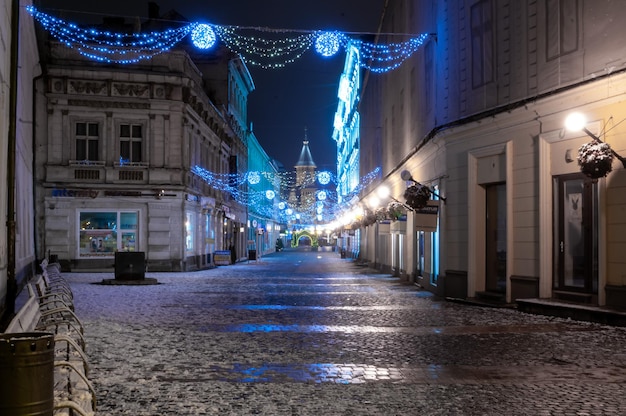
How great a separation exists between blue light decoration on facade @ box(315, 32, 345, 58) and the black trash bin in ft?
37.3

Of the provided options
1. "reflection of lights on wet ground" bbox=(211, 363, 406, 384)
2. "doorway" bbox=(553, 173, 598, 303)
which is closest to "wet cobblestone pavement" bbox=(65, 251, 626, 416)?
"reflection of lights on wet ground" bbox=(211, 363, 406, 384)

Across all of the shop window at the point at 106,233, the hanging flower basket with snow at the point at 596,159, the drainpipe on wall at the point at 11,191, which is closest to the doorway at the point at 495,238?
the hanging flower basket with snow at the point at 596,159

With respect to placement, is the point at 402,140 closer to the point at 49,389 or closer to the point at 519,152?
the point at 519,152

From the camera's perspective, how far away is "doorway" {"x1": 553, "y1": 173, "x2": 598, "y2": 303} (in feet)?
46.4

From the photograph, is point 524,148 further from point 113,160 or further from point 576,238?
point 113,160

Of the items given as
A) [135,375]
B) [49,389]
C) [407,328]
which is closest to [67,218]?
[407,328]

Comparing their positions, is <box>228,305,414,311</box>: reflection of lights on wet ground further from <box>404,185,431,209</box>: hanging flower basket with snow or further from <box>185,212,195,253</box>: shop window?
→ <box>185,212,195,253</box>: shop window

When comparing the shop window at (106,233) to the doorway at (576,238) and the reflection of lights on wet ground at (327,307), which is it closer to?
the reflection of lights on wet ground at (327,307)

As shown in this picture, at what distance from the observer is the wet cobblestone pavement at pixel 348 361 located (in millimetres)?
6836

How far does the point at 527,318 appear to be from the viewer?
1404cm

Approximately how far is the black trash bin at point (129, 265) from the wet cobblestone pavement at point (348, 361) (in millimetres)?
8774

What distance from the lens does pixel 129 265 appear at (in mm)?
25516

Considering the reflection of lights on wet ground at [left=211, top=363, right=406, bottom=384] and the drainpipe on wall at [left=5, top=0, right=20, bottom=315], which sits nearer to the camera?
the reflection of lights on wet ground at [left=211, top=363, right=406, bottom=384]

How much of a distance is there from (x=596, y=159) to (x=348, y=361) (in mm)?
6776
